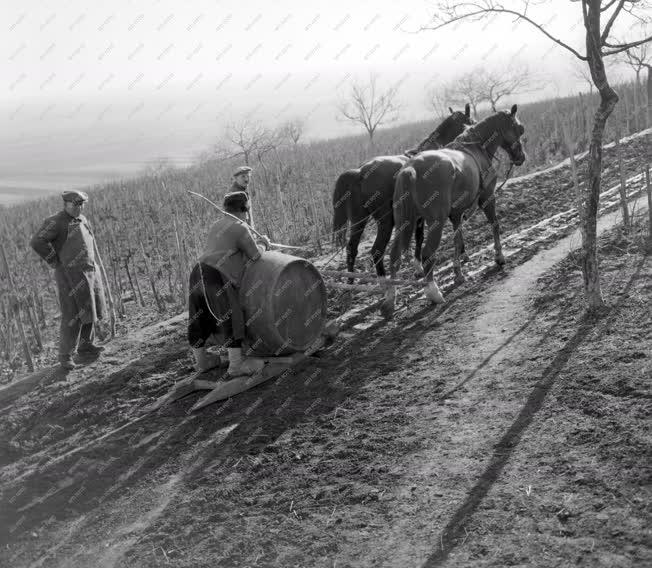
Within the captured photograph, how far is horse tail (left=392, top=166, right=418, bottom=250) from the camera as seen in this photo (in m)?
7.79

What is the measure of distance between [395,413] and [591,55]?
3.90 metres

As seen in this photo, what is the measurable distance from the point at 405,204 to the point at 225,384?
3200 millimetres

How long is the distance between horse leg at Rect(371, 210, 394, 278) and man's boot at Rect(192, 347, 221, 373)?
10.3 ft

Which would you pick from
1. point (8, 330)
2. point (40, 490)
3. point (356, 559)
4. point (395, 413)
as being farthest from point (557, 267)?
point (8, 330)

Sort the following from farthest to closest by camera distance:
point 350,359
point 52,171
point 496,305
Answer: point 52,171 < point 496,305 < point 350,359

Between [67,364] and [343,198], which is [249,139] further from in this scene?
[67,364]

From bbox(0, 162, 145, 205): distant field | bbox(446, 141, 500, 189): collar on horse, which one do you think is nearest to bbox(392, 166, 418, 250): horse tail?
bbox(446, 141, 500, 189): collar on horse

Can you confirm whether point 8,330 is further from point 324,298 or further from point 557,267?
point 557,267

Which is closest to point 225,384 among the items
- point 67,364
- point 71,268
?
point 67,364

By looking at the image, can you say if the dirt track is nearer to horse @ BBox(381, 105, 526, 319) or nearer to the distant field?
horse @ BBox(381, 105, 526, 319)

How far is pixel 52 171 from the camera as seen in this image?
312ft

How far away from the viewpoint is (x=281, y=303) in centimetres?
614

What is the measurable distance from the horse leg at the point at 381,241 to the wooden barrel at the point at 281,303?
2.43 m

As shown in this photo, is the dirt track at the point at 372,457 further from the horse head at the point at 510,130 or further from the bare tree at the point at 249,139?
the bare tree at the point at 249,139
